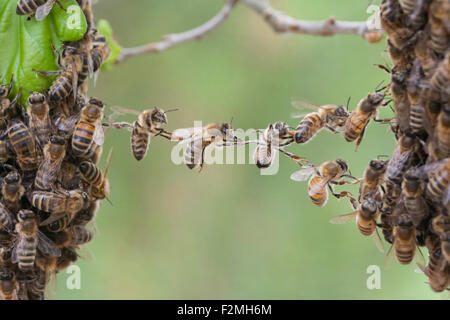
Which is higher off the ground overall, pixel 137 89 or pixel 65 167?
pixel 137 89

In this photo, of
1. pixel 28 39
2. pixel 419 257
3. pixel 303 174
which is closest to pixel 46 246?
pixel 28 39

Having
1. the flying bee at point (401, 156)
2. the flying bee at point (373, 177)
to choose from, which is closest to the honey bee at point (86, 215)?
the flying bee at point (373, 177)

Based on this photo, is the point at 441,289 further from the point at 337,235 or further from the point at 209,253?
the point at 209,253

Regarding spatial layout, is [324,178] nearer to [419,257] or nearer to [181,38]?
[419,257]

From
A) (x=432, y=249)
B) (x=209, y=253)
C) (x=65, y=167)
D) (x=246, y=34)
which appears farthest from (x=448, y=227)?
(x=246, y=34)

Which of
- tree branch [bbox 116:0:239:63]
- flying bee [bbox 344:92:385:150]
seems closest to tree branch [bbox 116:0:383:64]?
tree branch [bbox 116:0:239:63]

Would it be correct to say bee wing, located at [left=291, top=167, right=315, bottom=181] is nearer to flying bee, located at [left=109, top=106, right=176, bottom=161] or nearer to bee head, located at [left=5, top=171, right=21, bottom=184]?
flying bee, located at [left=109, top=106, right=176, bottom=161]
